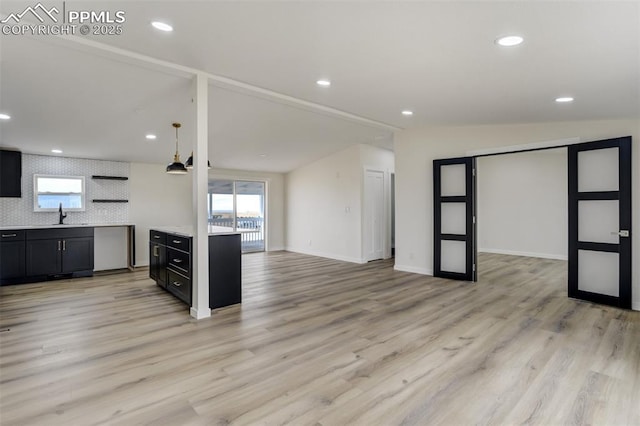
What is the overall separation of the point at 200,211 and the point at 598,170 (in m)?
5.18

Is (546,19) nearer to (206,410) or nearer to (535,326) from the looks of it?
(535,326)

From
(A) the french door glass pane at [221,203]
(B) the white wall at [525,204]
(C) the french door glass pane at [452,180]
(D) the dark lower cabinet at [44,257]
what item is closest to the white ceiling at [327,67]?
(C) the french door glass pane at [452,180]

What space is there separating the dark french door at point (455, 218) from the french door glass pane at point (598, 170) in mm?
1457

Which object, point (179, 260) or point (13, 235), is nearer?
point (179, 260)

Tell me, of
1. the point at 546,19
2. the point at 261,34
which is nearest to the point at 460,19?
the point at 546,19

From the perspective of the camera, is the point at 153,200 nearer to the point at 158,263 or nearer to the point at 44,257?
the point at 44,257

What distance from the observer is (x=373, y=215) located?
7676 millimetres

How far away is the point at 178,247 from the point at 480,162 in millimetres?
8106

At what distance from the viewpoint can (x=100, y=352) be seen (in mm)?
2863

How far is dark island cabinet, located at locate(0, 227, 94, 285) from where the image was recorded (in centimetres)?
527

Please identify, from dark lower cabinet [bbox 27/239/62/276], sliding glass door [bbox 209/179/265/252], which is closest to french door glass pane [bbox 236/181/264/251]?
sliding glass door [bbox 209/179/265/252]

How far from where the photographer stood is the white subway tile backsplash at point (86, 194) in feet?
19.3

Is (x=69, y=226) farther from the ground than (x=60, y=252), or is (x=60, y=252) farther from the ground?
(x=69, y=226)

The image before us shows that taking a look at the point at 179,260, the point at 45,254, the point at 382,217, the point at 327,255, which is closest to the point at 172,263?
the point at 179,260
